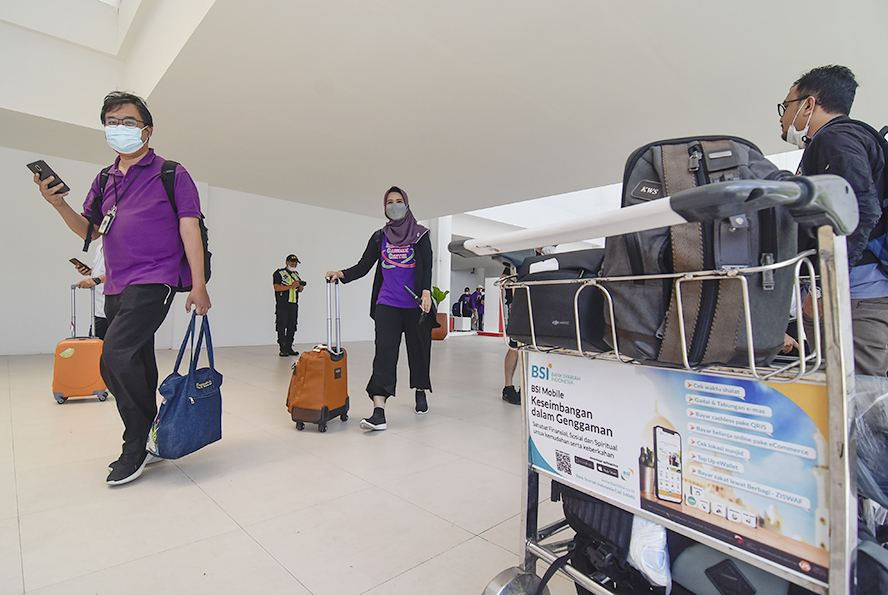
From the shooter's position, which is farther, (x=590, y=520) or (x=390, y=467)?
(x=390, y=467)

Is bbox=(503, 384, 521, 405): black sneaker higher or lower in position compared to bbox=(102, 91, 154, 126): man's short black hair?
lower

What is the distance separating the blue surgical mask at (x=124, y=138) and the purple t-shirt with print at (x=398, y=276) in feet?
4.68

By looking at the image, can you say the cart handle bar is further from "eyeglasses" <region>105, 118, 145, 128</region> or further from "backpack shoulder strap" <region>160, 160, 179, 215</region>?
"eyeglasses" <region>105, 118, 145, 128</region>

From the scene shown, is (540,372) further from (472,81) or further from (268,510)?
(472,81)

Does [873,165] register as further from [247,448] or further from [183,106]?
[183,106]

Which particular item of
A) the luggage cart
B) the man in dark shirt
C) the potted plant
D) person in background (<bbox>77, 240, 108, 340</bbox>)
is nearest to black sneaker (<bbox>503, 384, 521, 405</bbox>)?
the man in dark shirt

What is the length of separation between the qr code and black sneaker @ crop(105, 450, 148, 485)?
1.81 meters

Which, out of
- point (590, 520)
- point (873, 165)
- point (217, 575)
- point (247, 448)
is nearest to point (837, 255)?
point (590, 520)

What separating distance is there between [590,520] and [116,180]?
2.27 metres

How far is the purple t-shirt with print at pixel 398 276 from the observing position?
111 inches

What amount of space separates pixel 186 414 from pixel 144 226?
818 mm

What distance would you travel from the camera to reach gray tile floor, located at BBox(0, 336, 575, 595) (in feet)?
3.84

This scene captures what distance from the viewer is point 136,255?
181 cm

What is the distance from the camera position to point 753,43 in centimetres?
357
